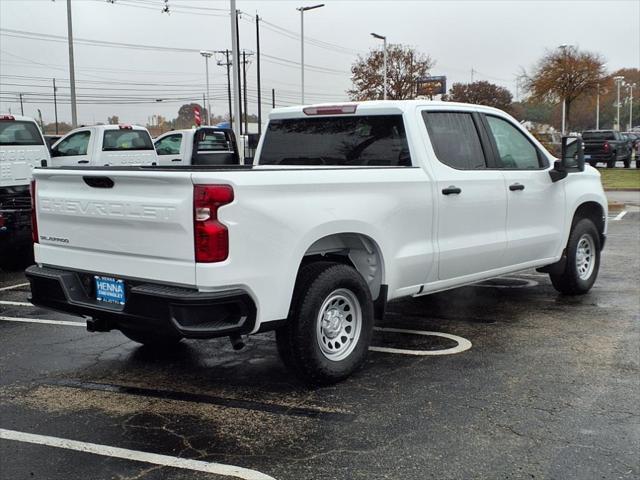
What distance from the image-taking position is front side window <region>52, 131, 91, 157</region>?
1683 cm

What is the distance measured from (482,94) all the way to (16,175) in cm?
5730

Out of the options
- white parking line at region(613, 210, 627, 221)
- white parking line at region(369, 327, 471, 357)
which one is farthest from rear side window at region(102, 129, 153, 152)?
white parking line at region(369, 327, 471, 357)

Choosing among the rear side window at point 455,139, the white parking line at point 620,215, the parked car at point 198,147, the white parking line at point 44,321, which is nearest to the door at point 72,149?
the parked car at point 198,147

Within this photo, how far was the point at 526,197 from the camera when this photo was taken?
21.4 ft

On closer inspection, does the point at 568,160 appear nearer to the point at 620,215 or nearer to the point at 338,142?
the point at 338,142

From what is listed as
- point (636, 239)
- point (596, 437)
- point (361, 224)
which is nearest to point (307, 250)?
point (361, 224)

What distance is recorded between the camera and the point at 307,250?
15.3 ft

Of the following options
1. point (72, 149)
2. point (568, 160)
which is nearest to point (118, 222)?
point (568, 160)

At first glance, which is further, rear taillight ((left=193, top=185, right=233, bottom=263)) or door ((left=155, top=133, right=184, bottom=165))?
door ((left=155, top=133, right=184, bottom=165))

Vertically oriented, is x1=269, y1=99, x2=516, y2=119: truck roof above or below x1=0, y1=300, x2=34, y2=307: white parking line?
above

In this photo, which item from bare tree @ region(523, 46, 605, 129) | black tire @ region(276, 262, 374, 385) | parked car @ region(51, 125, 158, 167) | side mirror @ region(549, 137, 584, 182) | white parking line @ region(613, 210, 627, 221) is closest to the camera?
black tire @ region(276, 262, 374, 385)

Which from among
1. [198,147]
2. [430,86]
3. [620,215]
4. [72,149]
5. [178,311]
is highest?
[430,86]

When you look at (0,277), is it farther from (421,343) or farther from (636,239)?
(636,239)

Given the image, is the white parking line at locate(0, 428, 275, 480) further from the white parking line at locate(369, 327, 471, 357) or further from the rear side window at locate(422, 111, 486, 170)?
the rear side window at locate(422, 111, 486, 170)
